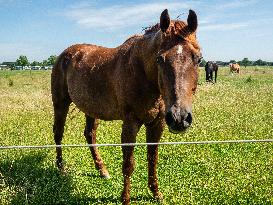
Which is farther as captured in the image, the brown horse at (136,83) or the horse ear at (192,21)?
the horse ear at (192,21)

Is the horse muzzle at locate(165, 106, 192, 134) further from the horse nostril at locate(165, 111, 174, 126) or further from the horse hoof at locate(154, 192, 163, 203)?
the horse hoof at locate(154, 192, 163, 203)

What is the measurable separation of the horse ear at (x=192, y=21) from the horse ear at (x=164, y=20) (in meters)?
0.22

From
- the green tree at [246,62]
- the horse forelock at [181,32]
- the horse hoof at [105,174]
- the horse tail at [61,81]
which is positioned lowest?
the horse hoof at [105,174]

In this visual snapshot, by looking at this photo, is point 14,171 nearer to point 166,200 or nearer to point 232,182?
point 166,200

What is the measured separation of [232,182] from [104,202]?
1971 mm

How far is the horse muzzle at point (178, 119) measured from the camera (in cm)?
328

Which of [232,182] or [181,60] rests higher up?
[181,60]

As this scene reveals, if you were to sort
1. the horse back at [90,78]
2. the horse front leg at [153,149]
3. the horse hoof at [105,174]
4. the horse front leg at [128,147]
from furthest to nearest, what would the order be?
the horse hoof at [105,174] < the horse back at [90,78] < the horse front leg at [153,149] < the horse front leg at [128,147]

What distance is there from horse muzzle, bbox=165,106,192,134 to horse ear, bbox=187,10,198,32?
3.36ft

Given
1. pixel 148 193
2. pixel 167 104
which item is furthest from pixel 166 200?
pixel 167 104

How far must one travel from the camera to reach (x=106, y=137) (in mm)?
8742

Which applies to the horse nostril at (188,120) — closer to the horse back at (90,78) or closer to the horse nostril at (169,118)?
the horse nostril at (169,118)

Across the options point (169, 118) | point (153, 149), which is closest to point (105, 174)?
point (153, 149)

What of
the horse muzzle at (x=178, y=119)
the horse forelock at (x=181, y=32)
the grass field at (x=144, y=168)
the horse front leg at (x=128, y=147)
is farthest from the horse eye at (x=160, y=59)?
the grass field at (x=144, y=168)
